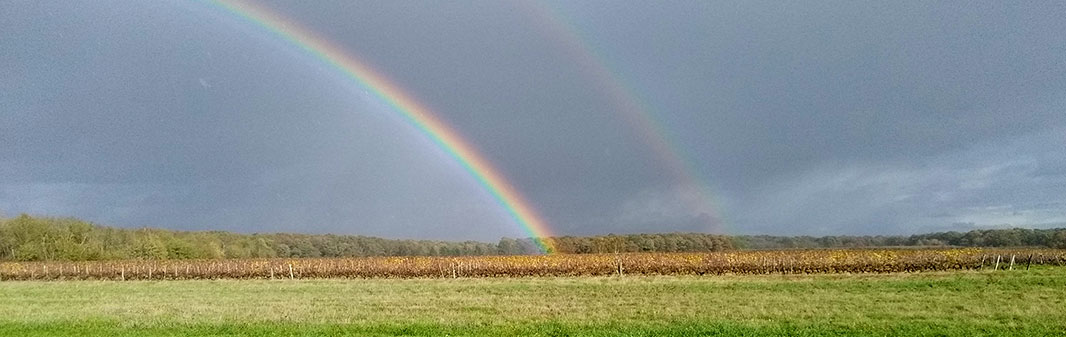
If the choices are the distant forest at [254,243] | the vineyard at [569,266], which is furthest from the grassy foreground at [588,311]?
the distant forest at [254,243]

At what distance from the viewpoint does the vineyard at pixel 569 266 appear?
44.4m

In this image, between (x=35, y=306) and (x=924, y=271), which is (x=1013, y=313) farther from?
(x=35, y=306)

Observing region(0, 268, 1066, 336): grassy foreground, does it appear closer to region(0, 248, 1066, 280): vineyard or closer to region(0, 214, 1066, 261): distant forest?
region(0, 248, 1066, 280): vineyard

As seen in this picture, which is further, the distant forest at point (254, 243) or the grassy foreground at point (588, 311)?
the distant forest at point (254, 243)

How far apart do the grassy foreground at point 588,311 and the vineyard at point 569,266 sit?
11.4 m

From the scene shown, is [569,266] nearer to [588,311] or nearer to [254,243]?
[588,311]

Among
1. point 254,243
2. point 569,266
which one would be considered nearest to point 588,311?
point 569,266

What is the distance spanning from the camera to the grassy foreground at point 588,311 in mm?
16641

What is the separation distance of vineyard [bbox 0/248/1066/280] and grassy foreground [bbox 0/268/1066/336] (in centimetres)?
1136

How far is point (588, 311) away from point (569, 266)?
26267 mm

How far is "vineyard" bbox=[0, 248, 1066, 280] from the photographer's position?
1748 inches

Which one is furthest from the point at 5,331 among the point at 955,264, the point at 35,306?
the point at 955,264

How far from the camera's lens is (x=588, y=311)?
21203 millimetres

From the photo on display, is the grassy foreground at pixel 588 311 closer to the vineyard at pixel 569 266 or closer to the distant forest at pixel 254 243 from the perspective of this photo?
the vineyard at pixel 569 266
